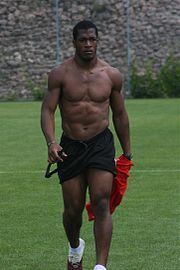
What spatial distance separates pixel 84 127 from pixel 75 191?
0.55m

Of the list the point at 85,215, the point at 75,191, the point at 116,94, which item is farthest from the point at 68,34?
the point at 75,191

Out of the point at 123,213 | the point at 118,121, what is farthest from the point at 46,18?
the point at 118,121

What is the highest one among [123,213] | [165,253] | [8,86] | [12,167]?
[165,253]

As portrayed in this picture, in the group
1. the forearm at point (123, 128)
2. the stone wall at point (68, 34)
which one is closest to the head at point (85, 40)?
the forearm at point (123, 128)

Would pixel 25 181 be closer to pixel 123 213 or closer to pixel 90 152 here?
pixel 123 213

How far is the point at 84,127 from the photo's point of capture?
9.65 meters

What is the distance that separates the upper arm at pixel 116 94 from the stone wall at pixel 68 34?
124 ft

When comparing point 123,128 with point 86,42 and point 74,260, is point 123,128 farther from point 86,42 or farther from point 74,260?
point 74,260

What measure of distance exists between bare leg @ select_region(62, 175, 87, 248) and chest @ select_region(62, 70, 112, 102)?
68 cm

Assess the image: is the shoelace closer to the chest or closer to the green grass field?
the green grass field

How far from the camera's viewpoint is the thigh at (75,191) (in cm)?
958

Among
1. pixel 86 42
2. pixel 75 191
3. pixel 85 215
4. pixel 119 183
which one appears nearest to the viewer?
pixel 86 42

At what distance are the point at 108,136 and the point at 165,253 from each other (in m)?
1.55

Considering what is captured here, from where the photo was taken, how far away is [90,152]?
9.56 m
